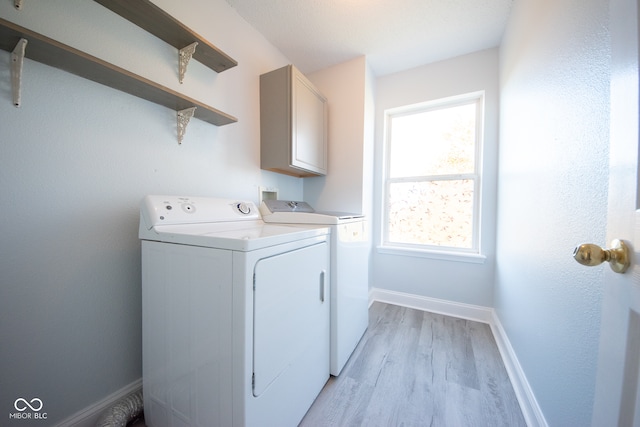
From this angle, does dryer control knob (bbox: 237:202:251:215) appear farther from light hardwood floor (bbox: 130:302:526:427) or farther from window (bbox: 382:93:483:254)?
window (bbox: 382:93:483:254)

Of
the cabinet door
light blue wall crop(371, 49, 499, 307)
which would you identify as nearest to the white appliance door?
the cabinet door

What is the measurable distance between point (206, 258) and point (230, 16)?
6.00 feet

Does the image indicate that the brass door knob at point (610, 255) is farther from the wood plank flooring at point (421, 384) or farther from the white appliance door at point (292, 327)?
the wood plank flooring at point (421, 384)

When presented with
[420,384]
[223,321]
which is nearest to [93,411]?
[223,321]

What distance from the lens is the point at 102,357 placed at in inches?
41.4

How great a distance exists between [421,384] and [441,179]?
1.81 m

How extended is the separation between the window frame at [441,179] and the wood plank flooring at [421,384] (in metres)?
0.68

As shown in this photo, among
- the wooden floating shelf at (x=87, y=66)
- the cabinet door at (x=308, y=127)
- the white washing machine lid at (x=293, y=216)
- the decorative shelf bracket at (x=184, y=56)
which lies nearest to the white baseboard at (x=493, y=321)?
the white washing machine lid at (x=293, y=216)

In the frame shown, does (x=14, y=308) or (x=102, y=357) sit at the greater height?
(x=14, y=308)

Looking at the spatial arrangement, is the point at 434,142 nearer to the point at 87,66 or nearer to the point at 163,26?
the point at 163,26

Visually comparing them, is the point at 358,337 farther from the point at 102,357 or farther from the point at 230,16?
the point at 230,16

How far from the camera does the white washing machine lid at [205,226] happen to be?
81 centimetres

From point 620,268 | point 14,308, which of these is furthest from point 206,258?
point 620,268

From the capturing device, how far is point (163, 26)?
3.69 ft
